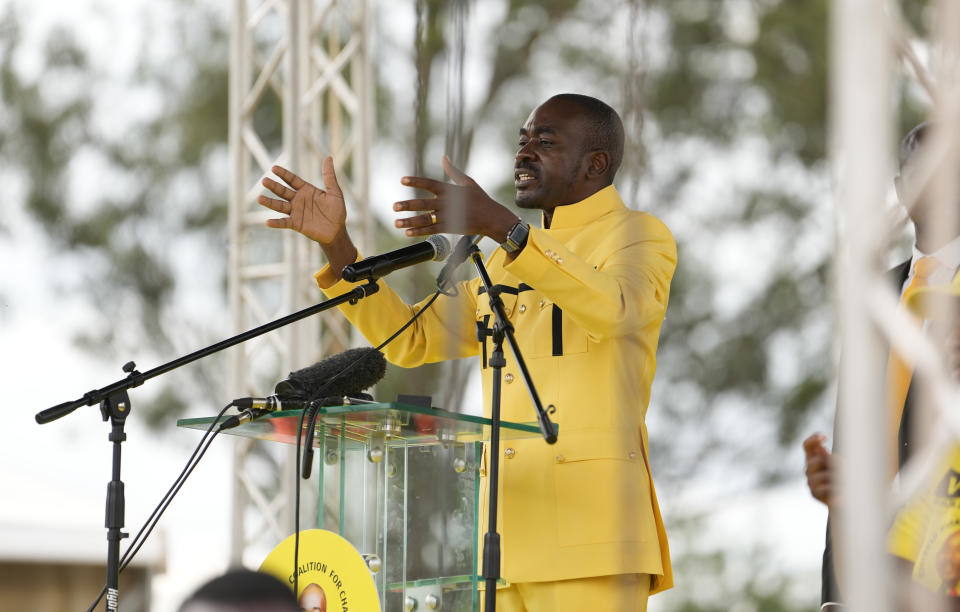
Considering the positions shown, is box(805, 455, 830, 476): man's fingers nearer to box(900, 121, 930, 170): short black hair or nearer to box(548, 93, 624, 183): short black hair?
box(900, 121, 930, 170): short black hair

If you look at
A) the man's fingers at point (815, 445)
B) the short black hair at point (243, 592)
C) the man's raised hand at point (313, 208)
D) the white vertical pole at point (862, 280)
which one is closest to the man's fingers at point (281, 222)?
the man's raised hand at point (313, 208)

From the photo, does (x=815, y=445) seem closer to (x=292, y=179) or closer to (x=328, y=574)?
(x=328, y=574)

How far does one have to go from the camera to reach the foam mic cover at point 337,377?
2441 mm

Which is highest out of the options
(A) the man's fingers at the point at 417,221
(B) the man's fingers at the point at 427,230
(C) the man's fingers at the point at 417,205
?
(C) the man's fingers at the point at 417,205

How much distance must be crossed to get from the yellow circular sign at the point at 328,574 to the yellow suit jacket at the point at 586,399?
0.40m

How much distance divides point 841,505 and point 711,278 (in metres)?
8.78

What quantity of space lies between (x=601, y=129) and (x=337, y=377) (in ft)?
2.98

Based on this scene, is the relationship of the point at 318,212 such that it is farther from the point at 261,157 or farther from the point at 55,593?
the point at 55,593

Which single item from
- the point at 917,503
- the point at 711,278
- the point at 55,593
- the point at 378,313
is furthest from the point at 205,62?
the point at 917,503

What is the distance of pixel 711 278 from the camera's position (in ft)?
33.3

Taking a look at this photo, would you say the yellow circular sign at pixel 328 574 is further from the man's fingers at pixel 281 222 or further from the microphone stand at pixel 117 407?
the man's fingers at pixel 281 222

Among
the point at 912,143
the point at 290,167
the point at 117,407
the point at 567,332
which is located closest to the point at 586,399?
the point at 567,332

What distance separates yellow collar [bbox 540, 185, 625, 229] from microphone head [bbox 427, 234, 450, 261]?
0.45 m

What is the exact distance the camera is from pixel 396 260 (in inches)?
97.5
